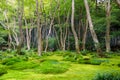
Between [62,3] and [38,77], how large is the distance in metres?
24.0

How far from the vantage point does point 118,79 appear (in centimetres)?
748

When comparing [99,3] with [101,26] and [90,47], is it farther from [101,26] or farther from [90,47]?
[90,47]

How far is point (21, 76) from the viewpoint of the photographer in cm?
998

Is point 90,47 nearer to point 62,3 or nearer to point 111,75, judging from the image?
point 62,3

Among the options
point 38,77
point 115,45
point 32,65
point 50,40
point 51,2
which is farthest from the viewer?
point 50,40

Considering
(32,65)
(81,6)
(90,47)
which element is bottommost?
(90,47)

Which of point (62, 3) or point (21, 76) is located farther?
point (62, 3)

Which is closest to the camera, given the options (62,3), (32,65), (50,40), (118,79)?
(118,79)

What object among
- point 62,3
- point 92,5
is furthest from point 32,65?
point 92,5

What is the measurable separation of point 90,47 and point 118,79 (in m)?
31.1

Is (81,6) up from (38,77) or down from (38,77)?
up

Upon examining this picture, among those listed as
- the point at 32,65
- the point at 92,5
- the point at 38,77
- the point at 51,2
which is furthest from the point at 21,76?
the point at 92,5

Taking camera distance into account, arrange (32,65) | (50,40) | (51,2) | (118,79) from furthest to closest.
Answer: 1. (50,40)
2. (51,2)
3. (32,65)
4. (118,79)

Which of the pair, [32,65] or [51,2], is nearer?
[32,65]
